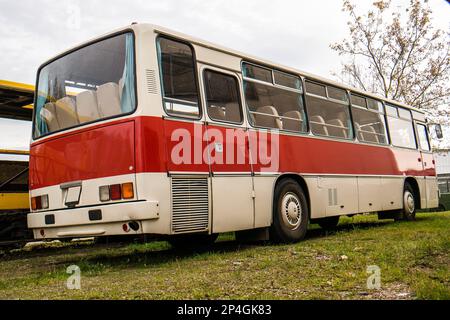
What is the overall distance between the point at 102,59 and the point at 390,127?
316 inches

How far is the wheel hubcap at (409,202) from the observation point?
41.3 ft

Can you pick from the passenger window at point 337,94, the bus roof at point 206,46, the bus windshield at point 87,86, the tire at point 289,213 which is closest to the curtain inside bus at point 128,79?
the bus windshield at point 87,86

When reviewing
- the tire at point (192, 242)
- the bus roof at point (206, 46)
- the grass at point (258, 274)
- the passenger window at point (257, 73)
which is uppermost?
the bus roof at point (206, 46)

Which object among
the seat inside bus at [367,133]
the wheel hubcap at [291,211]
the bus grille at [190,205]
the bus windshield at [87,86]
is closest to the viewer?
the bus grille at [190,205]

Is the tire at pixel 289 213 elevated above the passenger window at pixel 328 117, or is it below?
below

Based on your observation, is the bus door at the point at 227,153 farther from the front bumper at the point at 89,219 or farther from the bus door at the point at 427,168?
the bus door at the point at 427,168

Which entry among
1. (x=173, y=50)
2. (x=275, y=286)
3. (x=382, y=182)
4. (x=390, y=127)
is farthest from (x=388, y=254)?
(x=390, y=127)

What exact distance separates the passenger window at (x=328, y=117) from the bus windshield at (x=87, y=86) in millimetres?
3925

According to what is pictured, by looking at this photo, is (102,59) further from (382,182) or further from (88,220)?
(382,182)

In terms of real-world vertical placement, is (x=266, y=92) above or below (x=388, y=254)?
above

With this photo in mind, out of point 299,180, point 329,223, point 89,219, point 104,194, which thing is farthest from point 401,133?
point 89,219

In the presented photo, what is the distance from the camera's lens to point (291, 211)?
8.18 meters

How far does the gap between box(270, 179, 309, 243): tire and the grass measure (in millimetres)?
329
